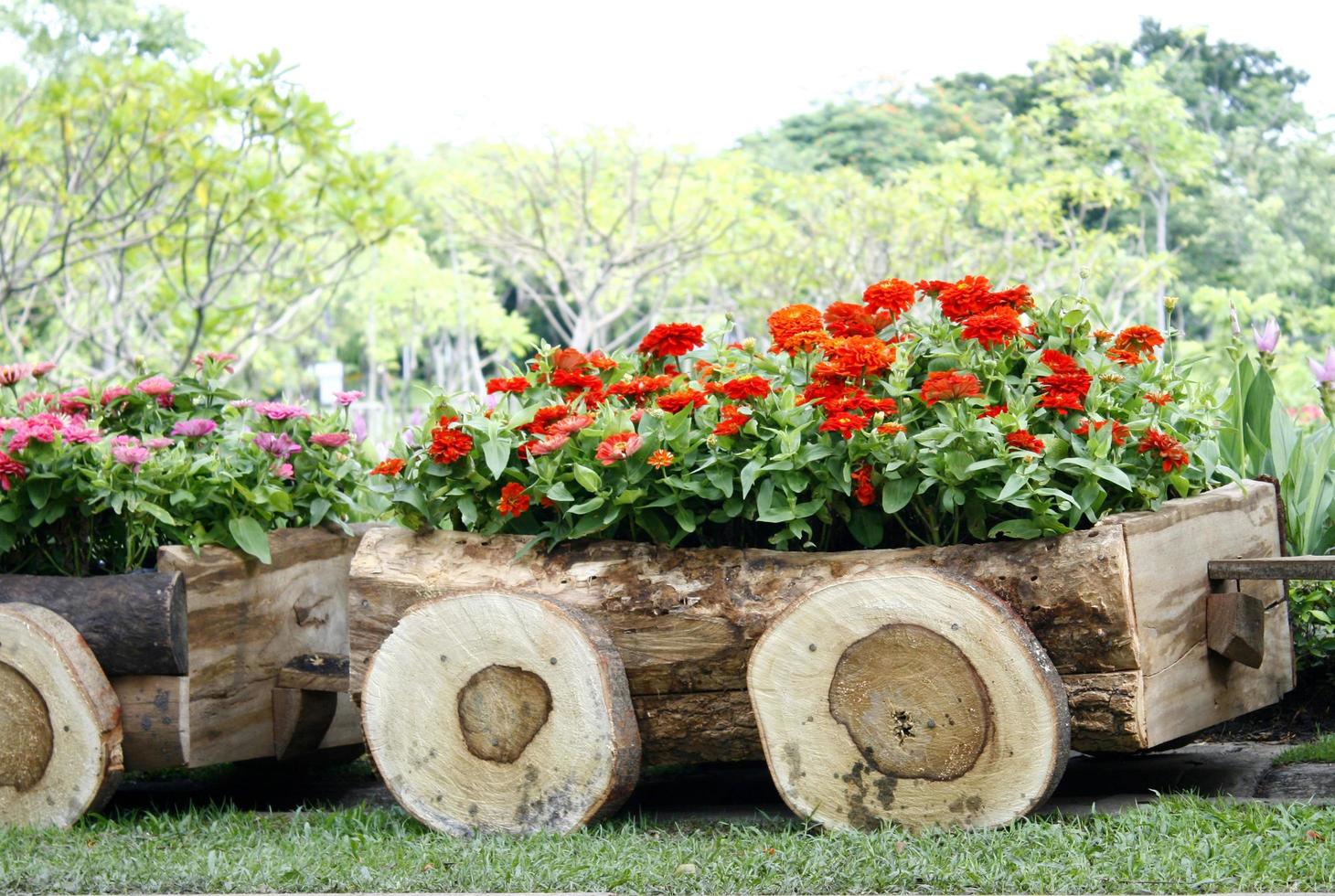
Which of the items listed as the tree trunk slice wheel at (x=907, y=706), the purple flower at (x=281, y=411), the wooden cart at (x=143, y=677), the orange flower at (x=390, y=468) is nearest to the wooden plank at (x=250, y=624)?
the wooden cart at (x=143, y=677)

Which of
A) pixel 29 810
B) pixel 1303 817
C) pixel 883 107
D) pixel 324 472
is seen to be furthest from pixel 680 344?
pixel 883 107

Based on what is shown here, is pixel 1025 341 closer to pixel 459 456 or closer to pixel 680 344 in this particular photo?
pixel 680 344

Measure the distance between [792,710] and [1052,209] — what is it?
557 inches

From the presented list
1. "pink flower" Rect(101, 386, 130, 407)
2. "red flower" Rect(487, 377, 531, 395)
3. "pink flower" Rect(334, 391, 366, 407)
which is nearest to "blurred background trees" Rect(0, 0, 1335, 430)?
"pink flower" Rect(101, 386, 130, 407)

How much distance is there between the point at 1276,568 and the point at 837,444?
1.05m

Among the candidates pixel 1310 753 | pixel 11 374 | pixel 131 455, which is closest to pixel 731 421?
pixel 131 455

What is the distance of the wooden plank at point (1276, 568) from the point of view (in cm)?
322

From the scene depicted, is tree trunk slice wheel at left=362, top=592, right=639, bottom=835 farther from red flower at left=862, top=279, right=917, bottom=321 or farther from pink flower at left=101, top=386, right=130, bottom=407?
pink flower at left=101, top=386, right=130, bottom=407

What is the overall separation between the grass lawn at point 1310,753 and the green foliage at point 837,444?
32.1 inches

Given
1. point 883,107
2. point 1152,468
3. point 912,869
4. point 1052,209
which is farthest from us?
point 883,107

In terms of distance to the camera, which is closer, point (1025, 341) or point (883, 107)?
point (1025, 341)

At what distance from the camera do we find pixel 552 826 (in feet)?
11.1

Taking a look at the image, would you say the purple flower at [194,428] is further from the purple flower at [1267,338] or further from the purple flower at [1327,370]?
the purple flower at [1327,370]

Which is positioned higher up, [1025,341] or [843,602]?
[1025,341]
